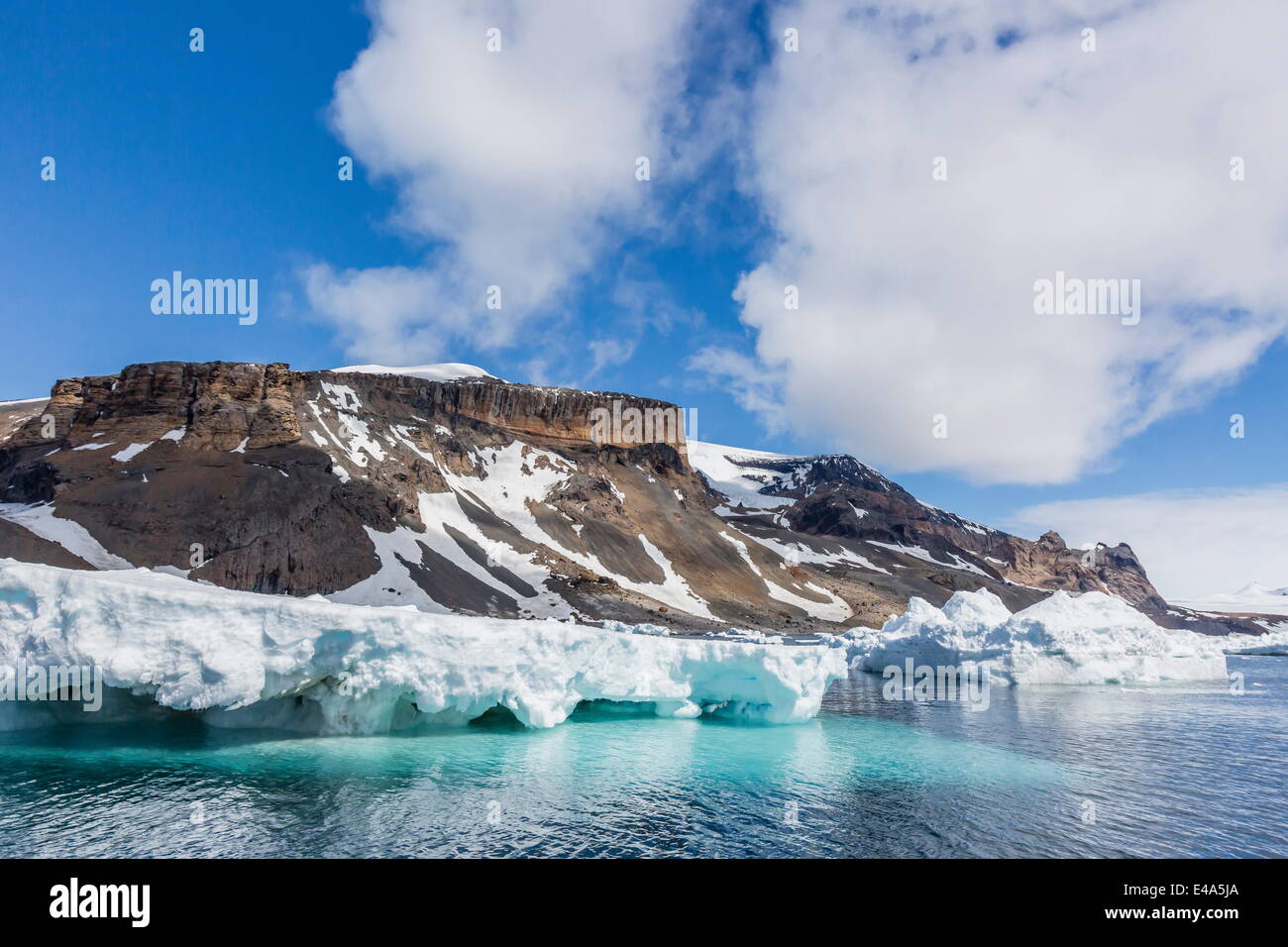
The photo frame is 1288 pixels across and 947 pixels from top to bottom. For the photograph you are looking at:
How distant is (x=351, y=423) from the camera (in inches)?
4154

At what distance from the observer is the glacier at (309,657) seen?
1561 centimetres

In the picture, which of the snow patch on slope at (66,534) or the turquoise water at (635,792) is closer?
the turquoise water at (635,792)

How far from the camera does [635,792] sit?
14.7 metres

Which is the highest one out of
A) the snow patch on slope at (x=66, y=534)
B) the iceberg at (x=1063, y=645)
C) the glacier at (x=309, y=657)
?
the snow patch on slope at (x=66, y=534)

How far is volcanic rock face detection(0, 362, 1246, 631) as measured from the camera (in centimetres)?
7444

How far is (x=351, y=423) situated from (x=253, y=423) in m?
17.2

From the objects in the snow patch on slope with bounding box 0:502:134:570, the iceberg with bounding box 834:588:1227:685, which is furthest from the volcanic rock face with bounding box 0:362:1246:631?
the iceberg with bounding box 834:588:1227:685

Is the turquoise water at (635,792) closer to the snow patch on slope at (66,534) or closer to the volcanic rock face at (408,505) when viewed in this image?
the volcanic rock face at (408,505)

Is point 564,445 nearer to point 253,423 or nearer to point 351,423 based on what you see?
point 351,423

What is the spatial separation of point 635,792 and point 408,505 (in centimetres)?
8252

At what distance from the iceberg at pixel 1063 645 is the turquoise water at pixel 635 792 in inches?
581

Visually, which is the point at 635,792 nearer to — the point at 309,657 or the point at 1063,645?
the point at 309,657

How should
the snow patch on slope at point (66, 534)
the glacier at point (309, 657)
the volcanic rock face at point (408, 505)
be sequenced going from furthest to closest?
the volcanic rock face at point (408, 505)
the snow patch on slope at point (66, 534)
the glacier at point (309, 657)

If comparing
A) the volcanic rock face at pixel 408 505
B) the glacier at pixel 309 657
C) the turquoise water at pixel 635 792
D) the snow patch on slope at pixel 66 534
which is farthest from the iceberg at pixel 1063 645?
the snow patch on slope at pixel 66 534
